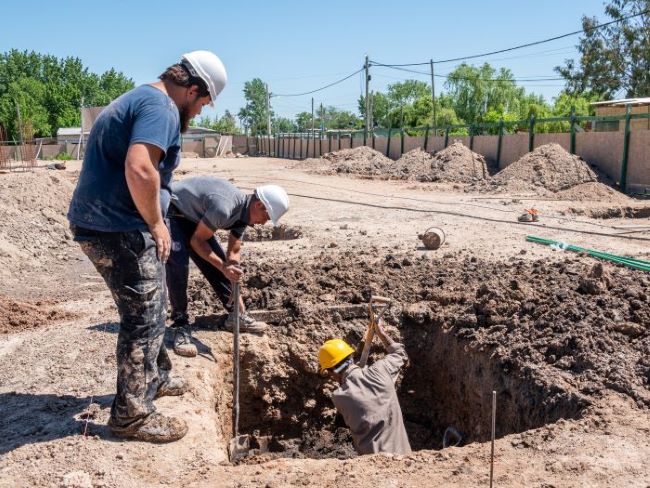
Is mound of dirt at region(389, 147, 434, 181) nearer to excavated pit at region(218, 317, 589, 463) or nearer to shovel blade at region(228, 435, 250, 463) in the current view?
excavated pit at region(218, 317, 589, 463)

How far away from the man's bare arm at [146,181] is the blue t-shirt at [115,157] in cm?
9

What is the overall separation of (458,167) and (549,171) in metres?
4.95

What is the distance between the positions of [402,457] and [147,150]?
213 cm

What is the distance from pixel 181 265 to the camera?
5.52 m

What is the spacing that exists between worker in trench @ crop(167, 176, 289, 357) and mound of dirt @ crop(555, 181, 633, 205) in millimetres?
12367

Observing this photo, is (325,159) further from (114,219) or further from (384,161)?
(114,219)

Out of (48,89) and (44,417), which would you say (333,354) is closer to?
(44,417)

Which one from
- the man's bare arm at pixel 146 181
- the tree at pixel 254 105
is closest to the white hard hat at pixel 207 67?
the man's bare arm at pixel 146 181

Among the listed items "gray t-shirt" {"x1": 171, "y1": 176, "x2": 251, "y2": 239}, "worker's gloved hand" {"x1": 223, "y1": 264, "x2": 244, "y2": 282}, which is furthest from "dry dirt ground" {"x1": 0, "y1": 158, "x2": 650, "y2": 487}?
"gray t-shirt" {"x1": 171, "y1": 176, "x2": 251, "y2": 239}

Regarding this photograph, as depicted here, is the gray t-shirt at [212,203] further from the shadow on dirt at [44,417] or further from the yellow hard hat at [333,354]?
the shadow on dirt at [44,417]

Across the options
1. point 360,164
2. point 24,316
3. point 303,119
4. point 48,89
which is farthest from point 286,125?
point 24,316

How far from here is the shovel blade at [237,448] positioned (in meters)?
5.07

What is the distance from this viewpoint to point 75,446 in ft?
12.5

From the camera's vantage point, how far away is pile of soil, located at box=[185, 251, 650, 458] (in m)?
4.94
